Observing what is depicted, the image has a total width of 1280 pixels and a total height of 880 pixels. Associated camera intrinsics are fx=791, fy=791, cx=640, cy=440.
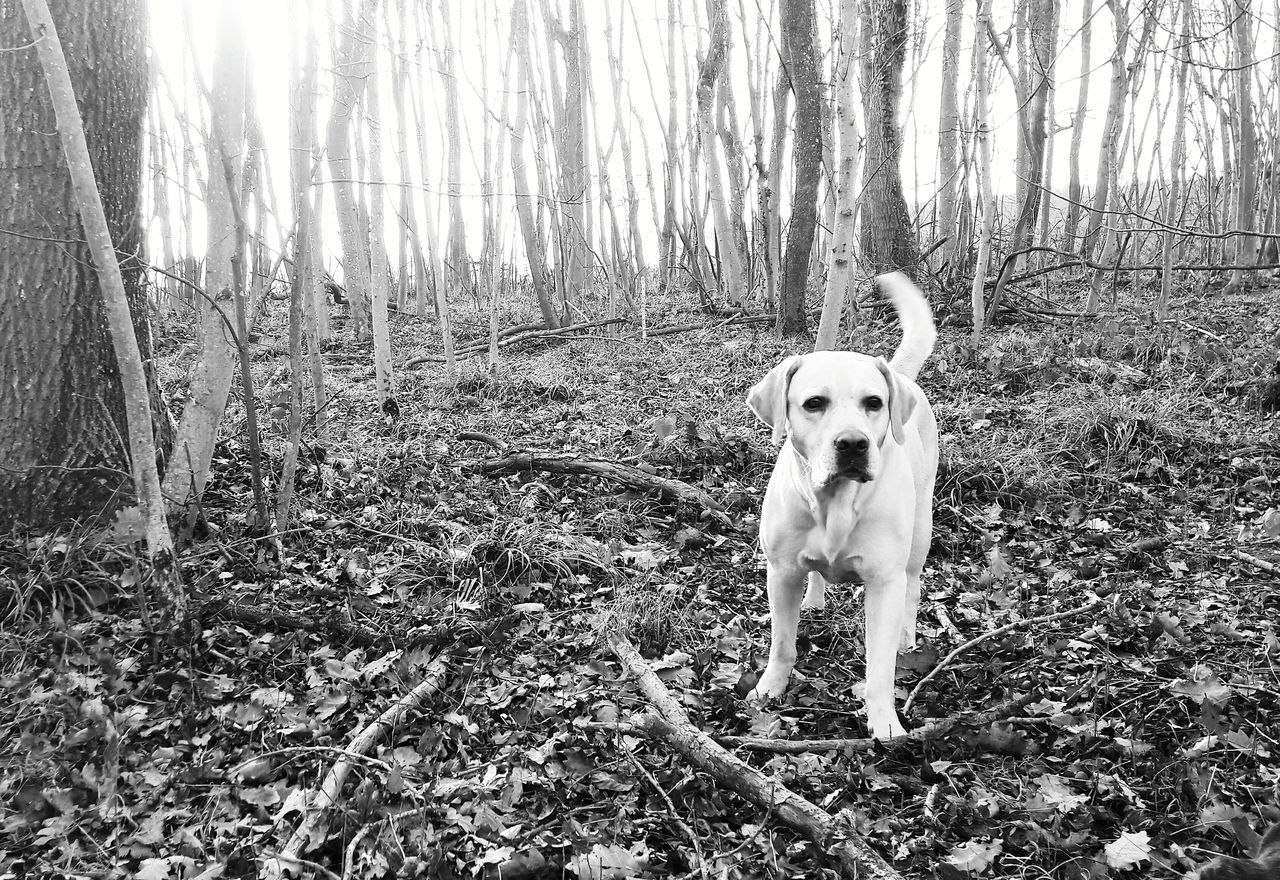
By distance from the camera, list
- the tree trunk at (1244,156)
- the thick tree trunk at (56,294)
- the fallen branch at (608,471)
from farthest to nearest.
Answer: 1. the tree trunk at (1244,156)
2. the fallen branch at (608,471)
3. the thick tree trunk at (56,294)

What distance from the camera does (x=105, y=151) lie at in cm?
368

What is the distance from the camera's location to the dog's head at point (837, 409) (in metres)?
2.58

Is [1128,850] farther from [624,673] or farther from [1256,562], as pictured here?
[1256,562]

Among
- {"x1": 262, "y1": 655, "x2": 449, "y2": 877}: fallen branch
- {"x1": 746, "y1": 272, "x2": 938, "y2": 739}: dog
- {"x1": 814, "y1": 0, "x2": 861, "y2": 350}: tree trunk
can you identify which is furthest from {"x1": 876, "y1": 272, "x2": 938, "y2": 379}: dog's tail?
{"x1": 262, "y1": 655, "x2": 449, "y2": 877}: fallen branch

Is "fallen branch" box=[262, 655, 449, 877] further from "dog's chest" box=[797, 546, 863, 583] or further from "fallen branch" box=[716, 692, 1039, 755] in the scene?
"dog's chest" box=[797, 546, 863, 583]

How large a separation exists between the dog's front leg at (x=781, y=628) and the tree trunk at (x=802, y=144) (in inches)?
249

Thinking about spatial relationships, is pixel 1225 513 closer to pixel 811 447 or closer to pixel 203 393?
pixel 811 447

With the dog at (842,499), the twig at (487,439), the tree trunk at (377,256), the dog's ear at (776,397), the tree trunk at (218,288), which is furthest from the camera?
the tree trunk at (377,256)

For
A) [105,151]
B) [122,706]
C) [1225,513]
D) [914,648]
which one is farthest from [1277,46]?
[122,706]

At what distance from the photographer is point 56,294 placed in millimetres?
3527

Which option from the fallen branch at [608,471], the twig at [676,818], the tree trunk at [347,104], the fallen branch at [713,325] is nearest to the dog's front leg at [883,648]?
the twig at [676,818]

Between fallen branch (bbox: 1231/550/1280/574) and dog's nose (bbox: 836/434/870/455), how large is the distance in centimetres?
256

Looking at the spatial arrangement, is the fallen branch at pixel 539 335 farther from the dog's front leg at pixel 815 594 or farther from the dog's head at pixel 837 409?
the dog's head at pixel 837 409

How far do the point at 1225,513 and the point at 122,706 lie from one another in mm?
5455
